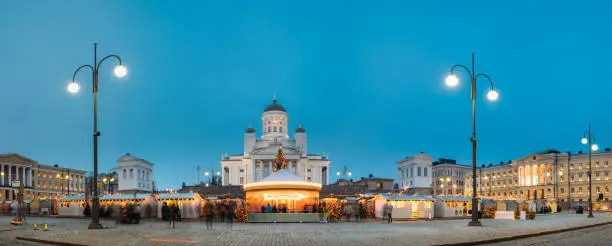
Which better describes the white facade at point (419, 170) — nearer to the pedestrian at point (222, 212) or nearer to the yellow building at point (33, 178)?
the yellow building at point (33, 178)

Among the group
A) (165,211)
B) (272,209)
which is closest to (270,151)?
(165,211)

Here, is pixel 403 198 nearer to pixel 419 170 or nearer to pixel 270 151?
pixel 270 151

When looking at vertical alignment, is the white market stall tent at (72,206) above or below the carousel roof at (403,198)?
below

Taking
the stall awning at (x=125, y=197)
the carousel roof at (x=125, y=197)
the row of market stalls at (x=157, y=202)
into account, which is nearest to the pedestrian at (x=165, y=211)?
the row of market stalls at (x=157, y=202)

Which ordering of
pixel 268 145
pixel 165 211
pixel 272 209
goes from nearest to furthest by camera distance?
pixel 272 209
pixel 165 211
pixel 268 145

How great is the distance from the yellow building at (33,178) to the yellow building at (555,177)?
361 feet

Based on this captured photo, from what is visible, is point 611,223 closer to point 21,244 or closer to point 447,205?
point 447,205

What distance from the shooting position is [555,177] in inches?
5881

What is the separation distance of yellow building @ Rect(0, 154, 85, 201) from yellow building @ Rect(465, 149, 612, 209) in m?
110

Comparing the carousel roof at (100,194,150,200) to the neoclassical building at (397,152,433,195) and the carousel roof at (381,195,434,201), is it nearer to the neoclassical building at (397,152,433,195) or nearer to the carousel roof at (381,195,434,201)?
the carousel roof at (381,195,434,201)

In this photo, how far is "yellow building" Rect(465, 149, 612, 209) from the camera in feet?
452

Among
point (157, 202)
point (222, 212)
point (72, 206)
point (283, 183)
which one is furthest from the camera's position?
point (72, 206)

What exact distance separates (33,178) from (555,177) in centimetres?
13544

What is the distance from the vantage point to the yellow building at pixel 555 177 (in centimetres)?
13762
